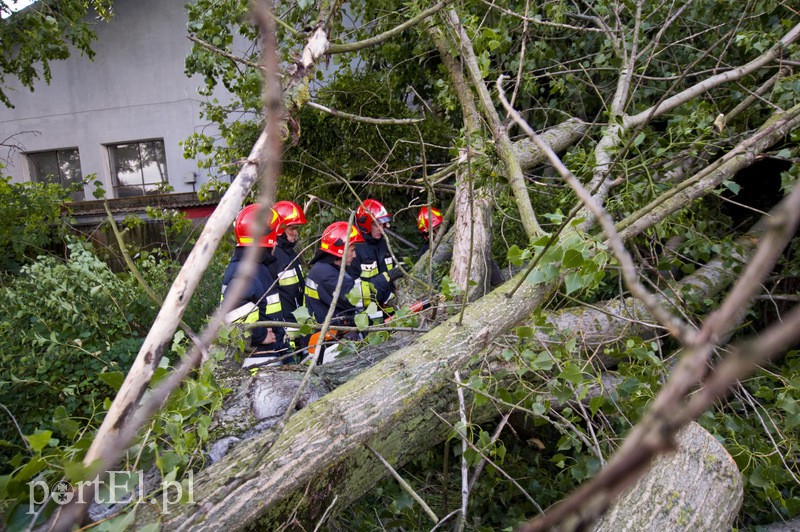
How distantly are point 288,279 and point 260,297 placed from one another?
744mm

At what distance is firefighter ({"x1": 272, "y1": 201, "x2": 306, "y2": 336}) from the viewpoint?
449 cm

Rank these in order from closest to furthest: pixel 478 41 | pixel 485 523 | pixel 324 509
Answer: pixel 324 509 → pixel 485 523 → pixel 478 41

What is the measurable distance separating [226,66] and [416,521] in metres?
3.08

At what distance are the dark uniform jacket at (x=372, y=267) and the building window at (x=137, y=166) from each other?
7.84 meters

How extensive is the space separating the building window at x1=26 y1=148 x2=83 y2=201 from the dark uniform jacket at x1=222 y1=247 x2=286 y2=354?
390 inches

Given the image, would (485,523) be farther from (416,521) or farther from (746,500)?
(746,500)

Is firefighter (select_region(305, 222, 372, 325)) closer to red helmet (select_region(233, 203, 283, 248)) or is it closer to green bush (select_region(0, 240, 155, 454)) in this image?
red helmet (select_region(233, 203, 283, 248))

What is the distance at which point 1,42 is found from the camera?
15.1 ft

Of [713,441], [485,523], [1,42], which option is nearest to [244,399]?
[485,523]

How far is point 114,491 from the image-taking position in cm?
138

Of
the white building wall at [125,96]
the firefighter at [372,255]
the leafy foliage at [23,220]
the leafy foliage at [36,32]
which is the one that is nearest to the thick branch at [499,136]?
the firefighter at [372,255]

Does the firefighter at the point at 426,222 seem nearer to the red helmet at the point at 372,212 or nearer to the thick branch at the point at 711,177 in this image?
the red helmet at the point at 372,212

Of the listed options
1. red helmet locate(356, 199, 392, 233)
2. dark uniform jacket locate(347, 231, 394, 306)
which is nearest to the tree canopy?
red helmet locate(356, 199, 392, 233)

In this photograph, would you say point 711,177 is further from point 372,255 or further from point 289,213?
point 372,255
